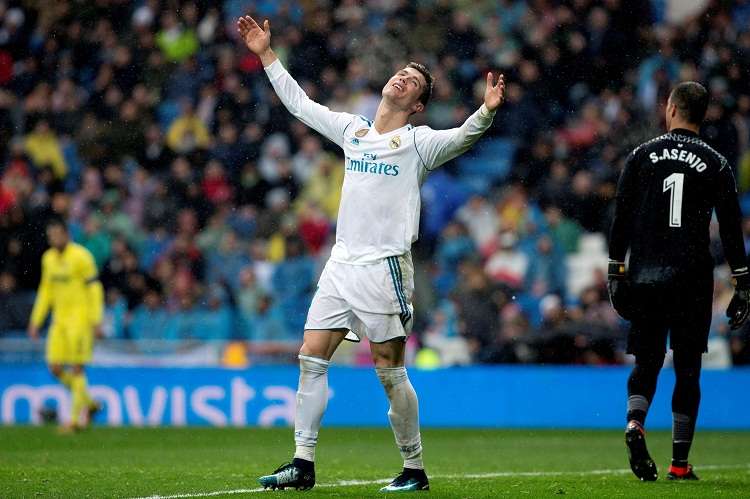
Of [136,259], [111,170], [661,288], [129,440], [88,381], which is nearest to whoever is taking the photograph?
[661,288]

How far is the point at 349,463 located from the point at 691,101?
3.42 metres

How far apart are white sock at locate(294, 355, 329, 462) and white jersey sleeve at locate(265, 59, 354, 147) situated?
1.11 metres

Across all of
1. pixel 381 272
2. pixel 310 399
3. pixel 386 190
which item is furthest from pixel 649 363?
pixel 310 399

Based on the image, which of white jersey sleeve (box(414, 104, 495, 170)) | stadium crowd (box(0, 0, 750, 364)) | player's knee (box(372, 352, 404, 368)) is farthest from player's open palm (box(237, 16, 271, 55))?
stadium crowd (box(0, 0, 750, 364))

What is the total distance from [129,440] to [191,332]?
4.12m

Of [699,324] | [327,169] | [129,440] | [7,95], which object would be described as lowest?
[129,440]

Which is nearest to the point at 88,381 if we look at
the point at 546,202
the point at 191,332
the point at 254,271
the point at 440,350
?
the point at 191,332

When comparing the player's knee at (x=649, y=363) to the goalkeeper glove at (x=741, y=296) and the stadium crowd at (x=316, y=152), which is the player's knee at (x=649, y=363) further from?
the stadium crowd at (x=316, y=152)

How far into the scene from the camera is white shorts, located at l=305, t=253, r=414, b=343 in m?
6.47

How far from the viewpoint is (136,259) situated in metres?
17.0

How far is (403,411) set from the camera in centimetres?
652

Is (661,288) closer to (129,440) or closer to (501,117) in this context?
(129,440)

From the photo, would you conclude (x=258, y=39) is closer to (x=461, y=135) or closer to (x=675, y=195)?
(x=461, y=135)

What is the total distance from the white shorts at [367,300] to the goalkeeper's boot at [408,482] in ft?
2.11
